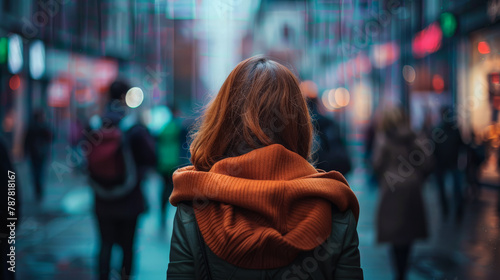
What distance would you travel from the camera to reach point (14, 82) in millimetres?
18062

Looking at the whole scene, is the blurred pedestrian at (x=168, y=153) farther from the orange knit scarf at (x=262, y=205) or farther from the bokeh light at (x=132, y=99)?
the orange knit scarf at (x=262, y=205)

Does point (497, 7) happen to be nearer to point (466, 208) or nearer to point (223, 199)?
point (466, 208)

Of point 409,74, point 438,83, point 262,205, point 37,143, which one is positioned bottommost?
point 37,143

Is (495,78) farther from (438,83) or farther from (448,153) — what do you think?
(438,83)

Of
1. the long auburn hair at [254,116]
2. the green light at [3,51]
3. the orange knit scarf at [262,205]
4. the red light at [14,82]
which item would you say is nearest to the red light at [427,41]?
the long auburn hair at [254,116]

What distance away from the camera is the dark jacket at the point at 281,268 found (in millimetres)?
1474

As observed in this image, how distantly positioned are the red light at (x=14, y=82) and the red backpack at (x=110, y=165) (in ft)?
50.0

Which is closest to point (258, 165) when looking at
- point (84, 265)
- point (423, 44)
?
point (84, 265)

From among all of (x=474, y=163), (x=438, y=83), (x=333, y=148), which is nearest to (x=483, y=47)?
(x=474, y=163)

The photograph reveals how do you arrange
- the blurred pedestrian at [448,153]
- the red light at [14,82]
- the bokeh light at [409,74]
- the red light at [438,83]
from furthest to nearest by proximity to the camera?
the red light at [14,82] < the bokeh light at [409,74] < the red light at [438,83] < the blurred pedestrian at [448,153]

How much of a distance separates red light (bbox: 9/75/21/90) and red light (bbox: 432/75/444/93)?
556 inches

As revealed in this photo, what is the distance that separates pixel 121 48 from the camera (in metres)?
22.9

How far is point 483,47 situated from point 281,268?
10.7m

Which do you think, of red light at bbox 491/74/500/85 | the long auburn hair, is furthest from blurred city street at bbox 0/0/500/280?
red light at bbox 491/74/500/85
